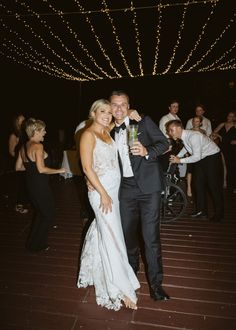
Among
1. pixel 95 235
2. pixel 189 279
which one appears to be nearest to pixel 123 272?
pixel 95 235

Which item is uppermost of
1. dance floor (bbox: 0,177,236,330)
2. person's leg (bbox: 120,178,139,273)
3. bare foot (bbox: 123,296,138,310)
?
person's leg (bbox: 120,178,139,273)

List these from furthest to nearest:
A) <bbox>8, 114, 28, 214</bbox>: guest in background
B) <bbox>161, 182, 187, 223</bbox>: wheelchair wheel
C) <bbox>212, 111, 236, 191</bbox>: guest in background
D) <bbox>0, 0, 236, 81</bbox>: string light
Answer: <bbox>212, 111, 236, 191</bbox>: guest in background, <bbox>0, 0, 236, 81</bbox>: string light, <bbox>8, 114, 28, 214</bbox>: guest in background, <bbox>161, 182, 187, 223</bbox>: wheelchair wheel

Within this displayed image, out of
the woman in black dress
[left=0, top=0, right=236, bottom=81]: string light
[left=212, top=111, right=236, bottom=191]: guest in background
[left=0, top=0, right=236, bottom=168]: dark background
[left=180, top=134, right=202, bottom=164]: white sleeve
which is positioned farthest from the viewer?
[left=0, top=0, right=236, bottom=168]: dark background

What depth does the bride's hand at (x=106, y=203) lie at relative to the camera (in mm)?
2391

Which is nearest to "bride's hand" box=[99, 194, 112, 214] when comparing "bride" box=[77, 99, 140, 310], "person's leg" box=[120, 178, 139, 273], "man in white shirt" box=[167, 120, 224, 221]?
"bride" box=[77, 99, 140, 310]

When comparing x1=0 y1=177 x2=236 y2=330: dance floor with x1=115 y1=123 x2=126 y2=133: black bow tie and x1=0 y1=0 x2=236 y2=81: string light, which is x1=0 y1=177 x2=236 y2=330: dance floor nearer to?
x1=115 y1=123 x2=126 y2=133: black bow tie

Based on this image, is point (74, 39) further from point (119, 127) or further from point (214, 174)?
point (119, 127)

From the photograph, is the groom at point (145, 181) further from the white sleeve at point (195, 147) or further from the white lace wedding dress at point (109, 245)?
the white sleeve at point (195, 147)

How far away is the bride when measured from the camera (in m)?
2.38

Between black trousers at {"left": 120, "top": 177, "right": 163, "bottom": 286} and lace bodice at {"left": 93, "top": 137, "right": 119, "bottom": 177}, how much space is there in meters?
0.32

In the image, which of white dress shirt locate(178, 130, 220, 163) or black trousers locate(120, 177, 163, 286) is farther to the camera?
white dress shirt locate(178, 130, 220, 163)

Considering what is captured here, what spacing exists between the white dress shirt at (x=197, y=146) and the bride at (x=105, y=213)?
2.22 meters

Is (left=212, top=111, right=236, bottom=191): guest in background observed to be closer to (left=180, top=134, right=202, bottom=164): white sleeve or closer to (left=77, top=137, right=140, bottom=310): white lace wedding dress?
(left=180, top=134, right=202, bottom=164): white sleeve

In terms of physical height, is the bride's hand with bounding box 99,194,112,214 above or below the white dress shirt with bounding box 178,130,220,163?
below
